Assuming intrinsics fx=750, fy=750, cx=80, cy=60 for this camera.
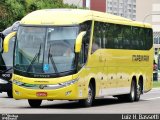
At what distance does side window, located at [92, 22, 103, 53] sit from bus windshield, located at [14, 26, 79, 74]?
144 centimetres

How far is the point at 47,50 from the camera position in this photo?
2373 centimetres

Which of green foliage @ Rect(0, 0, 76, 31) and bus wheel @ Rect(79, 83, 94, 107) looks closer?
bus wheel @ Rect(79, 83, 94, 107)

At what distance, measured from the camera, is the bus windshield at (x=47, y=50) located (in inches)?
932

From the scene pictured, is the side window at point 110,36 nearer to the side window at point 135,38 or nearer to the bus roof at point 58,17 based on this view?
the bus roof at point 58,17

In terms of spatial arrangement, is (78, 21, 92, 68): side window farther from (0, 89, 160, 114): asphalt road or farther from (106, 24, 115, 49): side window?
(106, 24, 115, 49): side window

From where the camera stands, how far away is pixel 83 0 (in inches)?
4680

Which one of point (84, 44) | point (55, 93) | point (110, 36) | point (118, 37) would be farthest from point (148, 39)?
Result: point (55, 93)

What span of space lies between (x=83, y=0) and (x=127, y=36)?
296 feet

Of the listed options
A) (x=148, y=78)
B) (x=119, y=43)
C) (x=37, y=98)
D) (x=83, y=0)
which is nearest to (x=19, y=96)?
(x=37, y=98)

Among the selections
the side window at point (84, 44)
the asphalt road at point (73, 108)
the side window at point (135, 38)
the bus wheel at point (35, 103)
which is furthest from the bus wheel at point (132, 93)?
the side window at point (84, 44)

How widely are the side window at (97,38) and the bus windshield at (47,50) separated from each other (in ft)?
4.73

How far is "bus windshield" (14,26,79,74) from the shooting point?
932 inches

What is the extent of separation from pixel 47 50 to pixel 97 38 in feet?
8.03

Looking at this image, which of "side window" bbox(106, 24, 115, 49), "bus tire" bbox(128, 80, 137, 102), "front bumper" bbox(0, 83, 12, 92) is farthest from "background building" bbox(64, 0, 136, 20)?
"side window" bbox(106, 24, 115, 49)
